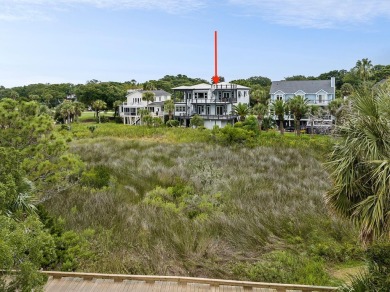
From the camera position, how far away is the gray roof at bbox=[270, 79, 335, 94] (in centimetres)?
5019

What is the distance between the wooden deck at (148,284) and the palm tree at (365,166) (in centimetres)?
190

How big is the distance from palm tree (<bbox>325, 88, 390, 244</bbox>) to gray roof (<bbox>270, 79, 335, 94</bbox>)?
46.1 m

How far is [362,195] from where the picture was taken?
6.70 metres

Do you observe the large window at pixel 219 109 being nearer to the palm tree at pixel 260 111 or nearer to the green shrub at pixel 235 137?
the palm tree at pixel 260 111

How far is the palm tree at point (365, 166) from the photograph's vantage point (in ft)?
19.5

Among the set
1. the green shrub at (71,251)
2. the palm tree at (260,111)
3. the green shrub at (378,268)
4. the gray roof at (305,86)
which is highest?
the gray roof at (305,86)

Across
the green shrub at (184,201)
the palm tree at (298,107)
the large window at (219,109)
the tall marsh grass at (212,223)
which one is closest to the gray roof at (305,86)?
the large window at (219,109)

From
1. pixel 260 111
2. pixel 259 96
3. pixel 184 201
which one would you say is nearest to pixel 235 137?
pixel 260 111

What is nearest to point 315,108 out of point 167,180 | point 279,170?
point 279,170

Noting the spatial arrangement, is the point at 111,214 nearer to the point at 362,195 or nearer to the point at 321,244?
the point at 321,244

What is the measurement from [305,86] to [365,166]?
47.3m

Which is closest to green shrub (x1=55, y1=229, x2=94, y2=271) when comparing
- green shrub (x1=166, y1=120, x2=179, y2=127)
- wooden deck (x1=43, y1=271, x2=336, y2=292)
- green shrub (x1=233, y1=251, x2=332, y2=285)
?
wooden deck (x1=43, y1=271, x2=336, y2=292)

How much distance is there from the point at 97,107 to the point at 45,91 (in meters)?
34.9

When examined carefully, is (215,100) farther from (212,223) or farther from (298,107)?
(212,223)
